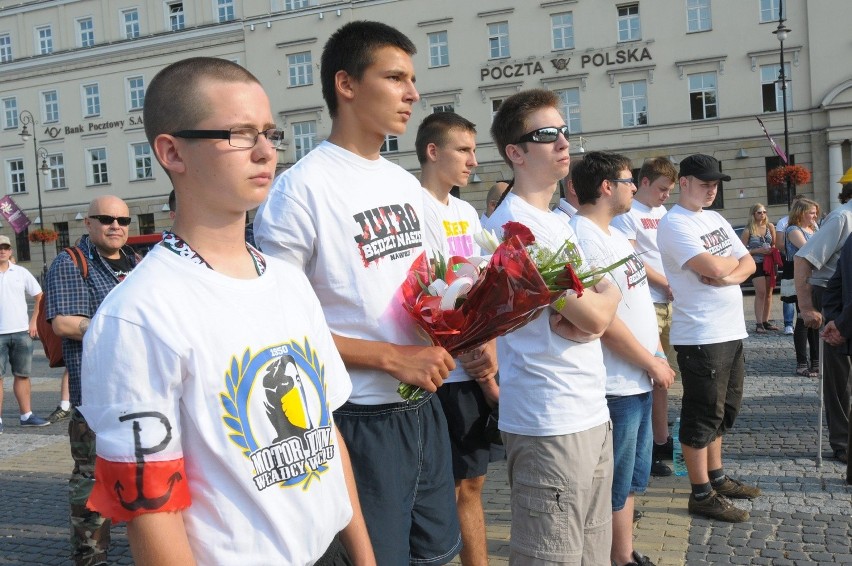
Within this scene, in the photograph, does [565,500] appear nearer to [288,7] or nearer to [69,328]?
[69,328]

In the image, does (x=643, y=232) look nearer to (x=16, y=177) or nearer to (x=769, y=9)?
(x=769, y=9)

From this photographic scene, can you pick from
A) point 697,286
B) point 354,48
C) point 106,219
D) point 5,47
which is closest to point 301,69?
point 5,47

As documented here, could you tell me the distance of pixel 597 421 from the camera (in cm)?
322

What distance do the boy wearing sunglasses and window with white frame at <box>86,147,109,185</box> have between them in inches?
1761

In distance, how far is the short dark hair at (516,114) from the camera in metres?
3.58

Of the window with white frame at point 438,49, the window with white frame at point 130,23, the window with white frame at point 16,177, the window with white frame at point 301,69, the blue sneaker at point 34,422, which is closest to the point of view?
the blue sneaker at point 34,422

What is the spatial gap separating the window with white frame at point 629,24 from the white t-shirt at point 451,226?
32061mm

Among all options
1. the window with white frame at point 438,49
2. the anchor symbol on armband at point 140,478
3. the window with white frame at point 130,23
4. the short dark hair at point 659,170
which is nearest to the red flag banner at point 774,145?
the window with white frame at point 438,49

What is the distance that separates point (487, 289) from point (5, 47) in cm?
5194

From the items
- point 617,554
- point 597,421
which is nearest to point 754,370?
point 617,554

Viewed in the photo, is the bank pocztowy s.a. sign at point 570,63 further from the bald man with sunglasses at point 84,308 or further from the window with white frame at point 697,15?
the bald man with sunglasses at point 84,308

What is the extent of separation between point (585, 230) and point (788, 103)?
32.1m

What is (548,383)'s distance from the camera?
3168 millimetres

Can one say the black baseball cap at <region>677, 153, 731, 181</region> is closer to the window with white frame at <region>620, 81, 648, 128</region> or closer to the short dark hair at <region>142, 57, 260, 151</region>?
the short dark hair at <region>142, 57, 260, 151</region>
